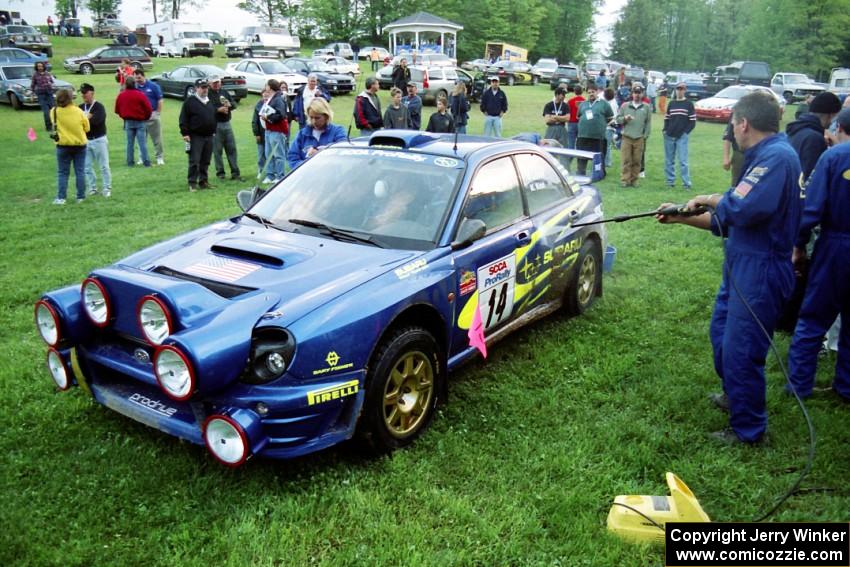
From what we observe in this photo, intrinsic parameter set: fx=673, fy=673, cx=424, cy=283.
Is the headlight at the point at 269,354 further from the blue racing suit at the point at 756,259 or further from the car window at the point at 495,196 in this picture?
the blue racing suit at the point at 756,259

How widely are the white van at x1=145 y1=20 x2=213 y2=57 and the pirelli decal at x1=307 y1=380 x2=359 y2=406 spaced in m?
43.6

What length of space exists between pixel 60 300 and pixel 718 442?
12.5 ft

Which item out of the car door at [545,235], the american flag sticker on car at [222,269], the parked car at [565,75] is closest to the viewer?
the american flag sticker on car at [222,269]

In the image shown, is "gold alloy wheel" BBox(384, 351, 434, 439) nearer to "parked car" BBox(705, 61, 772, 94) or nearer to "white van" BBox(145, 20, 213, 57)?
"parked car" BBox(705, 61, 772, 94)

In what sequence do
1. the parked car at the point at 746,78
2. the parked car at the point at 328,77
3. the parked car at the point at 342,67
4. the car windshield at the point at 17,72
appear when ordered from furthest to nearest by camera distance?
the parked car at the point at 746,78 < the parked car at the point at 342,67 < the parked car at the point at 328,77 < the car windshield at the point at 17,72

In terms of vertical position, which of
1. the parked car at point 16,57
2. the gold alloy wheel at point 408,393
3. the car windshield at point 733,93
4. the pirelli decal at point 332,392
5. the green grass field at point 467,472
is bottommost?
the green grass field at point 467,472

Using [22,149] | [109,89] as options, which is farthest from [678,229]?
[109,89]

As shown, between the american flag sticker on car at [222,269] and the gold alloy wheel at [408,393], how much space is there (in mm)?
973

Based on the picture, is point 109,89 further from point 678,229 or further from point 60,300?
point 60,300

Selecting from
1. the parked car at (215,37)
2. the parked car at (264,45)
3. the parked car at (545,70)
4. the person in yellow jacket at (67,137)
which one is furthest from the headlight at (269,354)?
the parked car at (215,37)

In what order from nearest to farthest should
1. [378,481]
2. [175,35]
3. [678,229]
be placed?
[378,481] < [678,229] < [175,35]

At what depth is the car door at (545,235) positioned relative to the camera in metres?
4.89

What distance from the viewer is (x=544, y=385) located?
15.5 feet

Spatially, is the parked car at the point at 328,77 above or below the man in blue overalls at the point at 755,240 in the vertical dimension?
above
